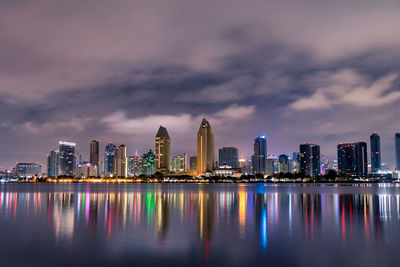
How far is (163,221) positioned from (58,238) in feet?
42.2

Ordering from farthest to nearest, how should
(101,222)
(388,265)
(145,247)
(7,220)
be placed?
1. (7,220)
2. (101,222)
3. (145,247)
4. (388,265)

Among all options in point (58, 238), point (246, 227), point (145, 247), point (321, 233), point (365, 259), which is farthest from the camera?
point (246, 227)

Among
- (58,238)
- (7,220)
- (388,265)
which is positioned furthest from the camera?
(7,220)

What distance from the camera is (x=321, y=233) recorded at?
33125 mm

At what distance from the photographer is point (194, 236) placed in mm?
31141

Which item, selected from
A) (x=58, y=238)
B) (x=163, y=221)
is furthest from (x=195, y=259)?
(x=163, y=221)

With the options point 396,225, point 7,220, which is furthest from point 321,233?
point 7,220

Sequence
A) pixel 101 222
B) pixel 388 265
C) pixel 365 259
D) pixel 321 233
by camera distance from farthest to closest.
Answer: pixel 101 222 → pixel 321 233 → pixel 365 259 → pixel 388 265

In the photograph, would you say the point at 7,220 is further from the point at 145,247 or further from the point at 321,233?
the point at 321,233

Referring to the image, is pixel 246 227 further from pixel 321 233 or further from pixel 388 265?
pixel 388 265

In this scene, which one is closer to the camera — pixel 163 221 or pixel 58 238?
pixel 58 238

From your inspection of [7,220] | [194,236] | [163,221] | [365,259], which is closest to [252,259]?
[365,259]

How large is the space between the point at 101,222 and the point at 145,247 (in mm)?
15618

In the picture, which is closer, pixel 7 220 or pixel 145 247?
pixel 145 247
